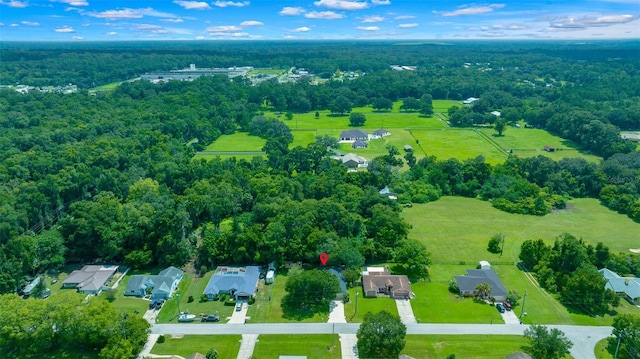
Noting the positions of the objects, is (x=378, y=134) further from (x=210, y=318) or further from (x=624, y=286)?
(x=210, y=318)

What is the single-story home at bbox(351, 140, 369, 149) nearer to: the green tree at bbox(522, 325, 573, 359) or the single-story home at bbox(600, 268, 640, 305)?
the single-story home at bbox(600, 268, 640, 305)

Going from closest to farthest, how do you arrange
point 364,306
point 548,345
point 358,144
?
point 548,345 < point 364,306 < point 358,144

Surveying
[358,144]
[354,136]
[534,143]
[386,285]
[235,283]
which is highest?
[354,136]

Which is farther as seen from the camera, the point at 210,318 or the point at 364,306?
the point at 364,306

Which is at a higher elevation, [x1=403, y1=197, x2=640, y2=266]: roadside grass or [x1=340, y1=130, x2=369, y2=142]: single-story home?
[x1=340, y1=130, x2=369, y2=142]: single-story home

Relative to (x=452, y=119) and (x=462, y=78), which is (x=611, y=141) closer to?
(x=452, y=119)

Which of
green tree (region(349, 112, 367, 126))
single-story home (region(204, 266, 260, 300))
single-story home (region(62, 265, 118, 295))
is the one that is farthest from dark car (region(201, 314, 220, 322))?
green tree (region(349, 112, 367, 126))

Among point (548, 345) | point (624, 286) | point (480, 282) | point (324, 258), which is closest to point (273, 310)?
point (324, 258)
